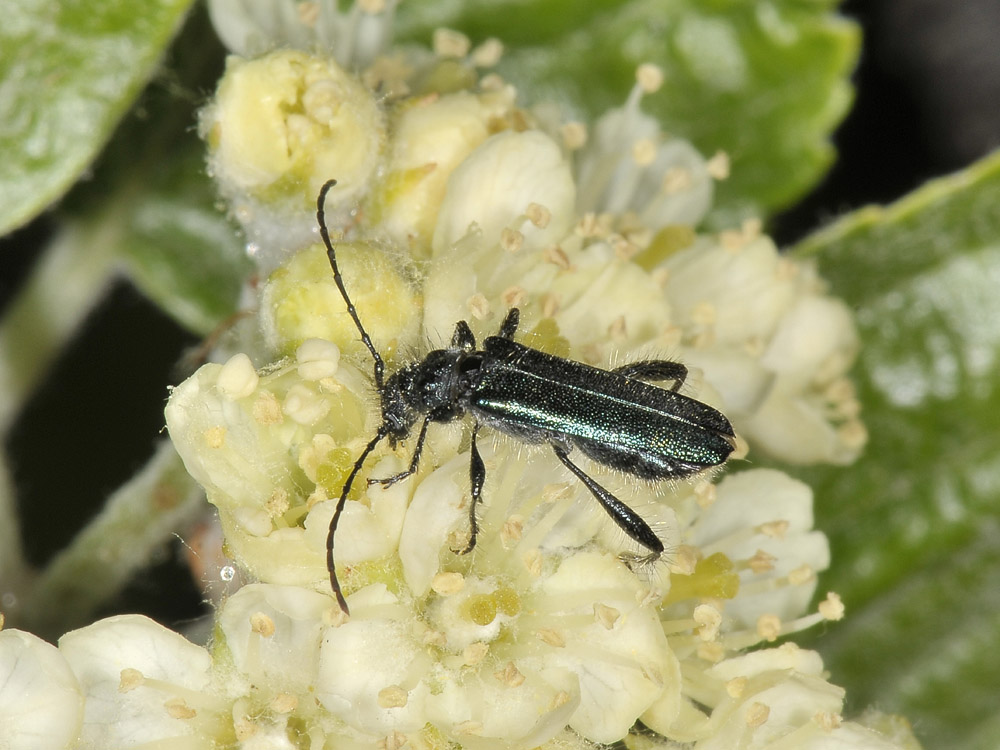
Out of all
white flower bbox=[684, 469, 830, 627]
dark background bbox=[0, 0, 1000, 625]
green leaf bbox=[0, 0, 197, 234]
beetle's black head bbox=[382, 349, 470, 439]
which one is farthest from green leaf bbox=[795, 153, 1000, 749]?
green leaf bbox=[0, 0, 197, 234]

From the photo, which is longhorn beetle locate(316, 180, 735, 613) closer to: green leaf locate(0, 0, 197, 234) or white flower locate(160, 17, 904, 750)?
white flower locate(160, 17, 904, 750)

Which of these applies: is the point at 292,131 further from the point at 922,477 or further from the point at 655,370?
the point at 922,477

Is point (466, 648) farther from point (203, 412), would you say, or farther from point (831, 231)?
point (831, 231)

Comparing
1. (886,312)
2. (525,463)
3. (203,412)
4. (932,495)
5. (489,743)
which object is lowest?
(932,495)

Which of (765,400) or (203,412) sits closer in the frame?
(203,412)

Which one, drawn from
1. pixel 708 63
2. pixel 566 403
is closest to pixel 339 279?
pixel 566 403

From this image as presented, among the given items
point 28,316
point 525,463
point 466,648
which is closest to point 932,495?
point 525,463

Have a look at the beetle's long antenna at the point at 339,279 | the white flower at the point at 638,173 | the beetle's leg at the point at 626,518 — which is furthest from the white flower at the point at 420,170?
the beetle's leg at the point at 626,518
